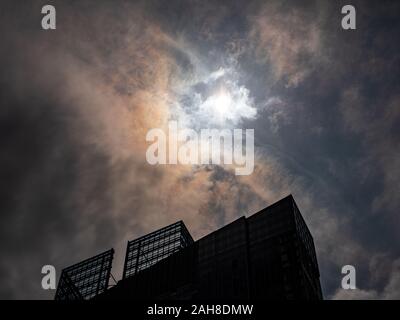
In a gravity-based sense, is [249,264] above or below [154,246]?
below

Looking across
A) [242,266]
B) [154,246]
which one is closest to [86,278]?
[154,246]

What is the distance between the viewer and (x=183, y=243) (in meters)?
120

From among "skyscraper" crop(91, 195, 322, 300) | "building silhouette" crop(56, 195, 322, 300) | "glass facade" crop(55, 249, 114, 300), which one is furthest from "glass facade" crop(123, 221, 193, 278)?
"skyscraper" crop(91, 195, 322, 300)

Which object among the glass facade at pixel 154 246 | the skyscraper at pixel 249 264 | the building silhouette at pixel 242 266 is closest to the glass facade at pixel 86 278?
the building silhouette at pixel 242 266

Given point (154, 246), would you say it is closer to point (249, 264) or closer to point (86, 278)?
point (86, 278)

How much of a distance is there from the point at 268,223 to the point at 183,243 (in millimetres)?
39309

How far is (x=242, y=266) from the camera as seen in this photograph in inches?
3366

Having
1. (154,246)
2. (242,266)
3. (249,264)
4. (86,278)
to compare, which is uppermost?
(154,246)

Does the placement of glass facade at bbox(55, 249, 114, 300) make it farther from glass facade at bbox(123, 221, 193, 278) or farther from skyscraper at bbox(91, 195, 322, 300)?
skyscraper at bbox(91, 195, 322, 300)

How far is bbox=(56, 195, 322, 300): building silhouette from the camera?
79562mm

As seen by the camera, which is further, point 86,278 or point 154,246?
point 86,278
